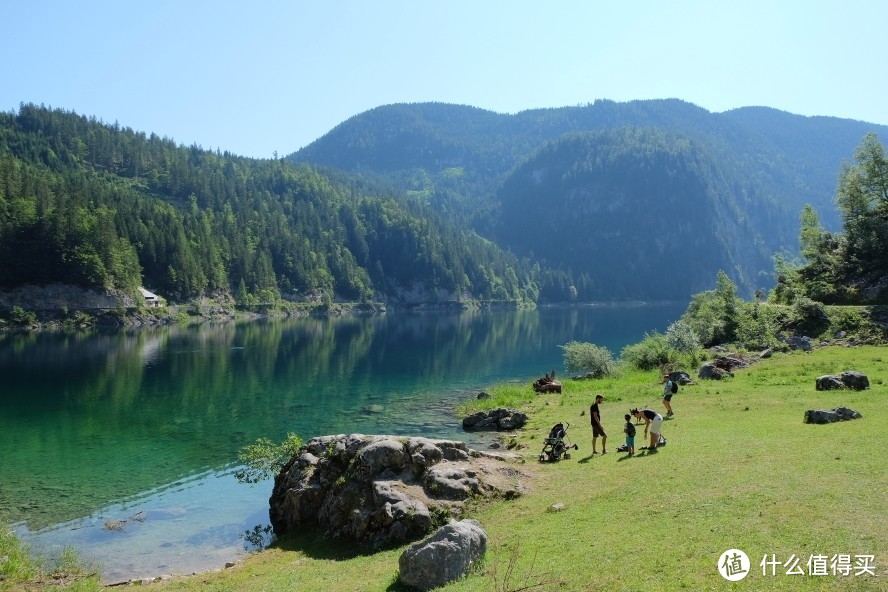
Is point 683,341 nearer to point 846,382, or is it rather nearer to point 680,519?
point 846,382

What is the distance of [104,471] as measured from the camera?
3397cm

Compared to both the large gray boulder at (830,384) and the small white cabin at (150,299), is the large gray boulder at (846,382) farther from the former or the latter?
the small white cabin at (150,299)

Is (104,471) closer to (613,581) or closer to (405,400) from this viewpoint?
(405,400)

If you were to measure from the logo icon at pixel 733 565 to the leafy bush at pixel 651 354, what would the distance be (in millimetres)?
47853

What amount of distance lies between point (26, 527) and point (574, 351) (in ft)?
163

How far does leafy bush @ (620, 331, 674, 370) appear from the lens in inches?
2322

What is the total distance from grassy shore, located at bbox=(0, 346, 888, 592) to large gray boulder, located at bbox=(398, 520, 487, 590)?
406mm

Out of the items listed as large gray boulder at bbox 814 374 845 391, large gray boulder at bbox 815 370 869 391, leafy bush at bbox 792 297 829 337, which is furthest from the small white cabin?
large gray boulder at bbox 815 370 869 391

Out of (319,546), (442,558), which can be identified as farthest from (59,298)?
(442,558)

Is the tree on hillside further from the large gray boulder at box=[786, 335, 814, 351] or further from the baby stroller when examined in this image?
the baby stroller

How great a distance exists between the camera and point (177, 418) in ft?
159

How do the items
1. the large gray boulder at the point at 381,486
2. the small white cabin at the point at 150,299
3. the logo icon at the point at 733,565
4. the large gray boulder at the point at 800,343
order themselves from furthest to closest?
the small white cabin at the point at 150,299 → the large gray boulder at the point at 800,343 → the large gray boulder at the point at 381,486 → the logo icon at the point at 733,565

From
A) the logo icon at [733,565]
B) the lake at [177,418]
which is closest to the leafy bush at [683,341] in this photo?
the lake at [177,418]

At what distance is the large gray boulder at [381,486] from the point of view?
20547mm
